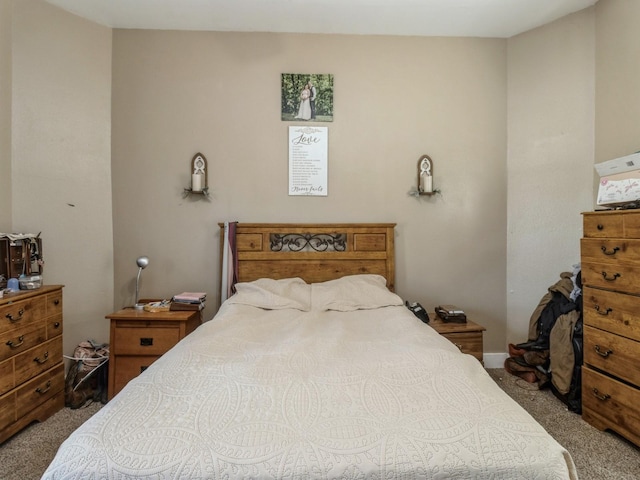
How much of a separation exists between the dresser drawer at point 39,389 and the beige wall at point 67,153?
39cm

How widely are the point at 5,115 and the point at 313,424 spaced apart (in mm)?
2990

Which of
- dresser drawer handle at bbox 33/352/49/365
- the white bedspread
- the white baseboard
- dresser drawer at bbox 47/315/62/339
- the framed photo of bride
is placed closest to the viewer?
the white bedspread

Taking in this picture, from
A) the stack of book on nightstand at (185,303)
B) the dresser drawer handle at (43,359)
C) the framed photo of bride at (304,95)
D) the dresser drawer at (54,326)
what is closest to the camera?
the dresser drawer handle at (43,359)

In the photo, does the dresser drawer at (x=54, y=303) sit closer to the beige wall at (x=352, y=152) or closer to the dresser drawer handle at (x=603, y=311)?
the beige wall at (x=352, y=152)

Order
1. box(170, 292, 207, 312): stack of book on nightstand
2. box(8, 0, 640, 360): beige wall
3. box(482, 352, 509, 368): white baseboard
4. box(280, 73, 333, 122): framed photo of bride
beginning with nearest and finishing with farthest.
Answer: box(170, 292, 207, 312): stack of book on nightstand, box(8, 0, 640, 360): beige wall, box(280, 73, 333, 122): framed photo of bride, box(482, 352, 509, 368): white baseboard

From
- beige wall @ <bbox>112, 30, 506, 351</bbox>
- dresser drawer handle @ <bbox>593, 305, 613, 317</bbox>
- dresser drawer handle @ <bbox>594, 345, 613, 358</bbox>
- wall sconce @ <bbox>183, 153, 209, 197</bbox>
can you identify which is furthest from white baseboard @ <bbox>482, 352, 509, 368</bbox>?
wall sconce @ <bbox>183, 153, 209, 197</bbox>

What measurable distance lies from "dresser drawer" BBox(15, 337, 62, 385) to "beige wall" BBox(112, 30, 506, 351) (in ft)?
1.98

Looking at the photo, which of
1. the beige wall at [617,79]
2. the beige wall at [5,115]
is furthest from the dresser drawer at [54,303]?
the beige wall at [617,79]

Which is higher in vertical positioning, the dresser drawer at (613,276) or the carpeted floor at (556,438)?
the dresser drawer at (613,276)

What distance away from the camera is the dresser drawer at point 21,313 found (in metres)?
1.74

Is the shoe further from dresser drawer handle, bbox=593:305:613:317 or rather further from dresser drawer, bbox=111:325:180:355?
dresser drawer, bbox=111:325:180:355

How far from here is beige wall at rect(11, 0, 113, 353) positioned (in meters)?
2.26

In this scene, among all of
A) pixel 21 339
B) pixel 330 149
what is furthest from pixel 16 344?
pixel 330 149

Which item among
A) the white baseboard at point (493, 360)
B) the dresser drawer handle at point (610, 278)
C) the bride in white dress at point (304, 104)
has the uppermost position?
the bride in white dress at point (304, 104)
